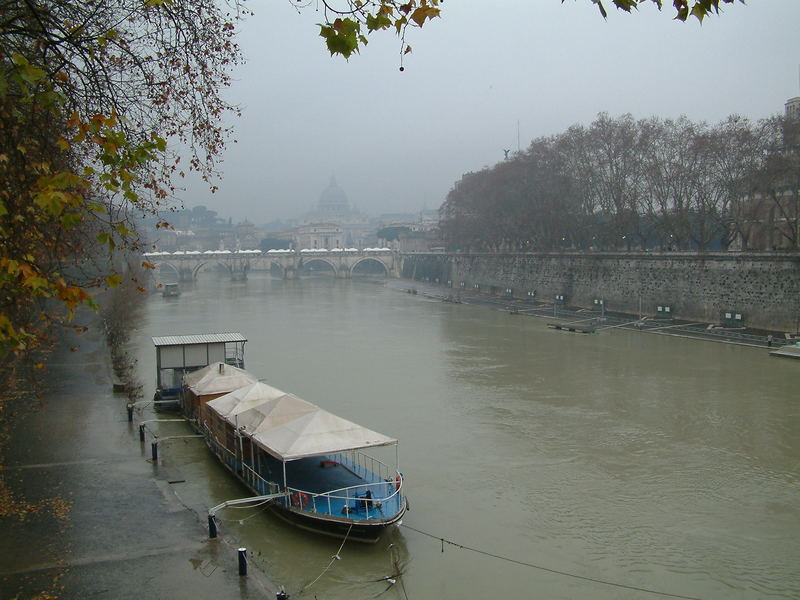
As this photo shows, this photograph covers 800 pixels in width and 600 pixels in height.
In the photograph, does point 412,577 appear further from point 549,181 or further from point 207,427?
point 549,181

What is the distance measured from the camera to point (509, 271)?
131 ft

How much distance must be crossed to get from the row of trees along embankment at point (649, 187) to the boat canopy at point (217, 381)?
A: 17.3 m

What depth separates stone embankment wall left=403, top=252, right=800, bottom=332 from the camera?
21.4 metres

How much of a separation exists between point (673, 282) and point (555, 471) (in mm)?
17914

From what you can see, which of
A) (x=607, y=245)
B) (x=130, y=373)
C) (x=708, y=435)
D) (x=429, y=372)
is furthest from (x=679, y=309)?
(x=130, y=373)

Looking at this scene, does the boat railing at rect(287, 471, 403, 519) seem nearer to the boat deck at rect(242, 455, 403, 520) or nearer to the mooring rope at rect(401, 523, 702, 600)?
the boat deck at rect(242, 455, 403, 520)

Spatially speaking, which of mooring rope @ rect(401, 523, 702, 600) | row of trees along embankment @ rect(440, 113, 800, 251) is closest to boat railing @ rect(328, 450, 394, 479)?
mooring rope @ rect(401, 523, 702, 600)

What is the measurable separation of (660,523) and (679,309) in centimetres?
1869

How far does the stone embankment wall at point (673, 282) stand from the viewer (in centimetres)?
2139

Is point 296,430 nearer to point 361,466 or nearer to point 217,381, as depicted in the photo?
point 361,466

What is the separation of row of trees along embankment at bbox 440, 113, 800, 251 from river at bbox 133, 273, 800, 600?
6.01m

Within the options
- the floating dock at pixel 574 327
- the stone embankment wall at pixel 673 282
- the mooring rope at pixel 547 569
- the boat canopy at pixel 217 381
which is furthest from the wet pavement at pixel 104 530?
the stone embankment wall at pixel 673 282

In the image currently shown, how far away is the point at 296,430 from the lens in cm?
819

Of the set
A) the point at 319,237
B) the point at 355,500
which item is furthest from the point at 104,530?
the point at 319,237
